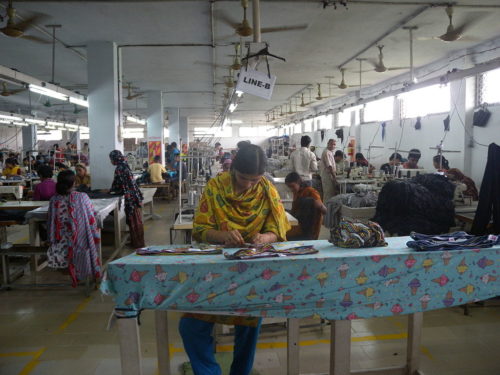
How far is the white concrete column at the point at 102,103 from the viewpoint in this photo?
6.98 meters

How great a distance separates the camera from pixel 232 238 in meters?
1.98

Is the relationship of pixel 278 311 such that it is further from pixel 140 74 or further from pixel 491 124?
pixel 140 74

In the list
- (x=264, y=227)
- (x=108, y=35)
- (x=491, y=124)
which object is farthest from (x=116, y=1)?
(x=491, y=124)

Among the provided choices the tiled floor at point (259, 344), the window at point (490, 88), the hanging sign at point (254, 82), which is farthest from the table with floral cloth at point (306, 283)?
the window at point (490, 88)

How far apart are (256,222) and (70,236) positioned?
2.45 m

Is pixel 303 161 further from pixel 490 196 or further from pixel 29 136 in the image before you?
pixel 29 136

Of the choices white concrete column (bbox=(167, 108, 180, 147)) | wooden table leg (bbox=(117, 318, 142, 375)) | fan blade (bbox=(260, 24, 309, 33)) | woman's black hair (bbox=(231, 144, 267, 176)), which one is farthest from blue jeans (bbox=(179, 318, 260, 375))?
white concrete column (bbox=(167, 108, 180, 147))

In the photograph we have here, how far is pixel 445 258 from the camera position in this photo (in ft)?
6.29

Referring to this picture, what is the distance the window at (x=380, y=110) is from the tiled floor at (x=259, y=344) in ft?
31.1

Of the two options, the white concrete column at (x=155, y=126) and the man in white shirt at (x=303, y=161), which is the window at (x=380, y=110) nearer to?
the man in white shirt at (x=303, y=161)

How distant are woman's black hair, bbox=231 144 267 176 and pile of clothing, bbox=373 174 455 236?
2.94 metres

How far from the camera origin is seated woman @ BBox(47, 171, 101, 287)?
379cm

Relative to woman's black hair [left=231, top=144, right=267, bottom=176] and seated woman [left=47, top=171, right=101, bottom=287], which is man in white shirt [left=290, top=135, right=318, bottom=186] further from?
woman's black hair [left=231, top=144, right=267, bottom=176]

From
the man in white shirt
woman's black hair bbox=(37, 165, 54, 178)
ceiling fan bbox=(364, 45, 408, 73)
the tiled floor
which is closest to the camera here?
the tiled floor
